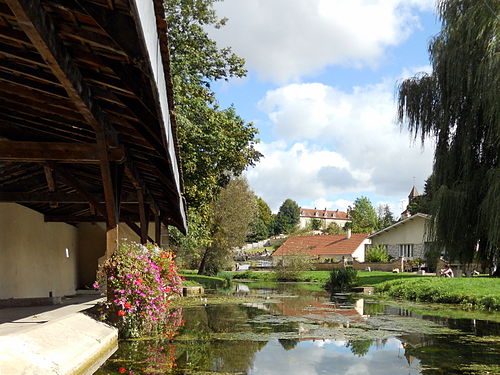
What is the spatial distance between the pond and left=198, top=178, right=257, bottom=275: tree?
20.3 m

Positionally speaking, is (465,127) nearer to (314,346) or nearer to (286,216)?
(314,346)

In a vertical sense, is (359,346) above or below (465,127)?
below

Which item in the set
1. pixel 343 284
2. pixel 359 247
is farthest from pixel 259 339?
pixel 359 247

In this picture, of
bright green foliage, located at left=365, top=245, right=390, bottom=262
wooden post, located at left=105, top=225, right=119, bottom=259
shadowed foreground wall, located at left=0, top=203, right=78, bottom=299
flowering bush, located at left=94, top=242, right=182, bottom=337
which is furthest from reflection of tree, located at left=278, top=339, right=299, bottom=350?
bright green foliage, located at left=365, top=245, right=390, bottom=262

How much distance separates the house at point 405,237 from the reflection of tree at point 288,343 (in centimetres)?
3561

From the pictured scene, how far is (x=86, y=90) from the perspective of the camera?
5824mm

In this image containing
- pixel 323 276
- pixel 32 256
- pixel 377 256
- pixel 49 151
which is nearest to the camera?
pixel 49 151

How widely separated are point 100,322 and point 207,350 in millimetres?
1586

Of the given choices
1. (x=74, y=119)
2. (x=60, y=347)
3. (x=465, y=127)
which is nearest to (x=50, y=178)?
(x=74, y=119)

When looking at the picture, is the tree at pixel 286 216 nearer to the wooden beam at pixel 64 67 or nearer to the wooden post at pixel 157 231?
the wooden post at pixel 157 231

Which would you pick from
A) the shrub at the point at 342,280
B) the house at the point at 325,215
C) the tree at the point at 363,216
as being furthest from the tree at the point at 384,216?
the shrub at the point at 342,280

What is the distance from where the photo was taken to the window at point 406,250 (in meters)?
46.1

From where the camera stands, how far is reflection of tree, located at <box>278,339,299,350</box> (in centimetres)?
876

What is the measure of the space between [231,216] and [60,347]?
29339 mm
